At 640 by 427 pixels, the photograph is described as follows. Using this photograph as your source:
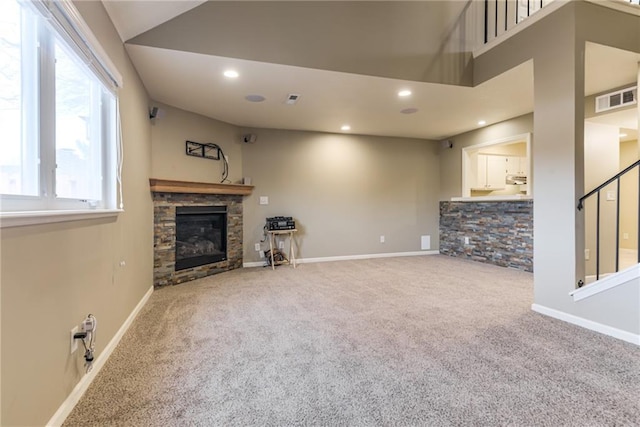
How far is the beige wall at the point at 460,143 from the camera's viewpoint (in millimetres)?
4559

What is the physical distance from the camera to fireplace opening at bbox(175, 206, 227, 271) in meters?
3.95

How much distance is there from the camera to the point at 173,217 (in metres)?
3.76

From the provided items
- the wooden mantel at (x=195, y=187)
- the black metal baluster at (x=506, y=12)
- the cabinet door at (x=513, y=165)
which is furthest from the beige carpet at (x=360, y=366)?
the cabinet door at (x=513, y=165)

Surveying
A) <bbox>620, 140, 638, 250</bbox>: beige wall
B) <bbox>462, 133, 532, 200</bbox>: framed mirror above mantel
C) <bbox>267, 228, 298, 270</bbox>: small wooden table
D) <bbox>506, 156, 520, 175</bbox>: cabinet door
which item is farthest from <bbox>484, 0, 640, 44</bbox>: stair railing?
<bbox>620, 140, 638, 250</bbox>: beige wall

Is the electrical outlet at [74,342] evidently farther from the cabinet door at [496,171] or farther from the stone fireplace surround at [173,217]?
the cabinet door at [496,171]

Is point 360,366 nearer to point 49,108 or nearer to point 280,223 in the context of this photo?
point 49,108

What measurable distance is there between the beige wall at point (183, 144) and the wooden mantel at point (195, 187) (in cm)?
26

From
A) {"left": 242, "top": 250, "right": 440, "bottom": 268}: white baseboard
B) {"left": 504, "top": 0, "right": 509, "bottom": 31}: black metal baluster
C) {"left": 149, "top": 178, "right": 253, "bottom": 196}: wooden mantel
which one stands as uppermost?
{"left": 504, "top": 0, "right": 509, "bottom": 31}: black metal baluster

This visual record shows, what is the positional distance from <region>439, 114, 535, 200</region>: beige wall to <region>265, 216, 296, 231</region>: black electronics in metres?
3.18

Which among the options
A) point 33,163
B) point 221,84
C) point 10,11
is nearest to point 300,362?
point 33,163

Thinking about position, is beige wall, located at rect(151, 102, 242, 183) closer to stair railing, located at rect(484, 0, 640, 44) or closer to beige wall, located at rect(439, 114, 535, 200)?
stair railing, located at rect(484, 0, 640, 44)

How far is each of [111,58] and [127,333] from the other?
2044 mm

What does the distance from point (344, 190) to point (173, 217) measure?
9.58 ft

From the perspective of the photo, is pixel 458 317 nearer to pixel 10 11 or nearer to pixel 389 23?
pixel 389 23
